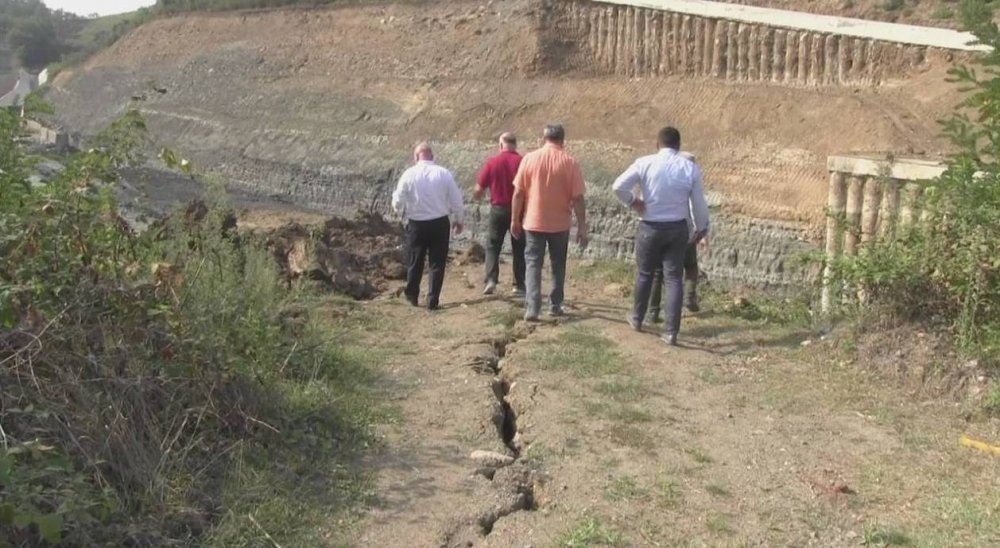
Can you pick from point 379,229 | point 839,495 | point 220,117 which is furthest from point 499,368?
point 220,117

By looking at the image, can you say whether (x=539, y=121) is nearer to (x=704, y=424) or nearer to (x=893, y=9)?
→ (x=893, y=9)

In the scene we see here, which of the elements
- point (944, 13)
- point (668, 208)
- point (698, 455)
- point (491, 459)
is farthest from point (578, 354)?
point (944, 13)

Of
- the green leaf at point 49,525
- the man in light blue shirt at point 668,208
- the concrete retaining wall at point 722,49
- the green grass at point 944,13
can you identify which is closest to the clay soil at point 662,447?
the man in light blue shirt at point 668,208

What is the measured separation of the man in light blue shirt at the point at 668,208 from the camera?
27.7 feet

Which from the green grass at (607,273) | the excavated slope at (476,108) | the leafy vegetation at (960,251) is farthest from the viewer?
the excavated slope at (476,108)

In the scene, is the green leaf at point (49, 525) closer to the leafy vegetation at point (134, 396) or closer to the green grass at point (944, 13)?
the leafy vegetation at point (134, 396)

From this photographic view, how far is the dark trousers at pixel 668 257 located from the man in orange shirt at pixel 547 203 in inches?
27.5

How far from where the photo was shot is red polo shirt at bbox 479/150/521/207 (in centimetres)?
1065

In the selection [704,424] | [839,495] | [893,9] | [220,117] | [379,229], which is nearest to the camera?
[839,495]

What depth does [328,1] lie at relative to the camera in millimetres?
30359

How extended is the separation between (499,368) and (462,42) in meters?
18.2

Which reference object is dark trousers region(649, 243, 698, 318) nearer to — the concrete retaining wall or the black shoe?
the black shoe

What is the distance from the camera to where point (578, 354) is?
812 centimetres

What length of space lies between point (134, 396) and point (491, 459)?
1.99 metres
